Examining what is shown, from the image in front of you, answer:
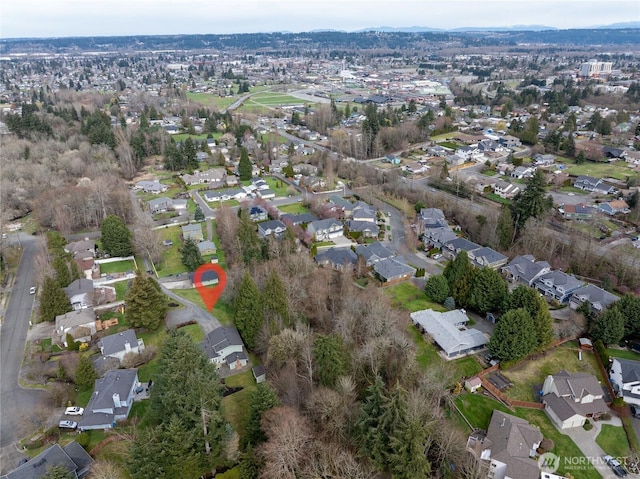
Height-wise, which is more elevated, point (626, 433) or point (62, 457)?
point (62, 457)

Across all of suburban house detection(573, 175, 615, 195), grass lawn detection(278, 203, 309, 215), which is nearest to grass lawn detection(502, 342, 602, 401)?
grass lawn detection(278, 203, 309, 215)

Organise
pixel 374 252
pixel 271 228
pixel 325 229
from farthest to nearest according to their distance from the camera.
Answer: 1. pixel 325 229
2. pixel 271 228
3. pixel 374 252

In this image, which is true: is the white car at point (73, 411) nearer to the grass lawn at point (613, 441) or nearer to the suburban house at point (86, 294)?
the suburban house at point (86, 294)

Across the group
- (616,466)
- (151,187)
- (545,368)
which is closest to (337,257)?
(545,368)

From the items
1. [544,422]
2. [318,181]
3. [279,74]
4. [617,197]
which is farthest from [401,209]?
[279,74]

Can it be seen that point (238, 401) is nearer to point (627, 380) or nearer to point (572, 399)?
point (572, 399)

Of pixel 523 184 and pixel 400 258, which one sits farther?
pixel 523 184

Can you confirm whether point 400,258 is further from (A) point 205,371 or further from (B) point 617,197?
(B) point 617,197
